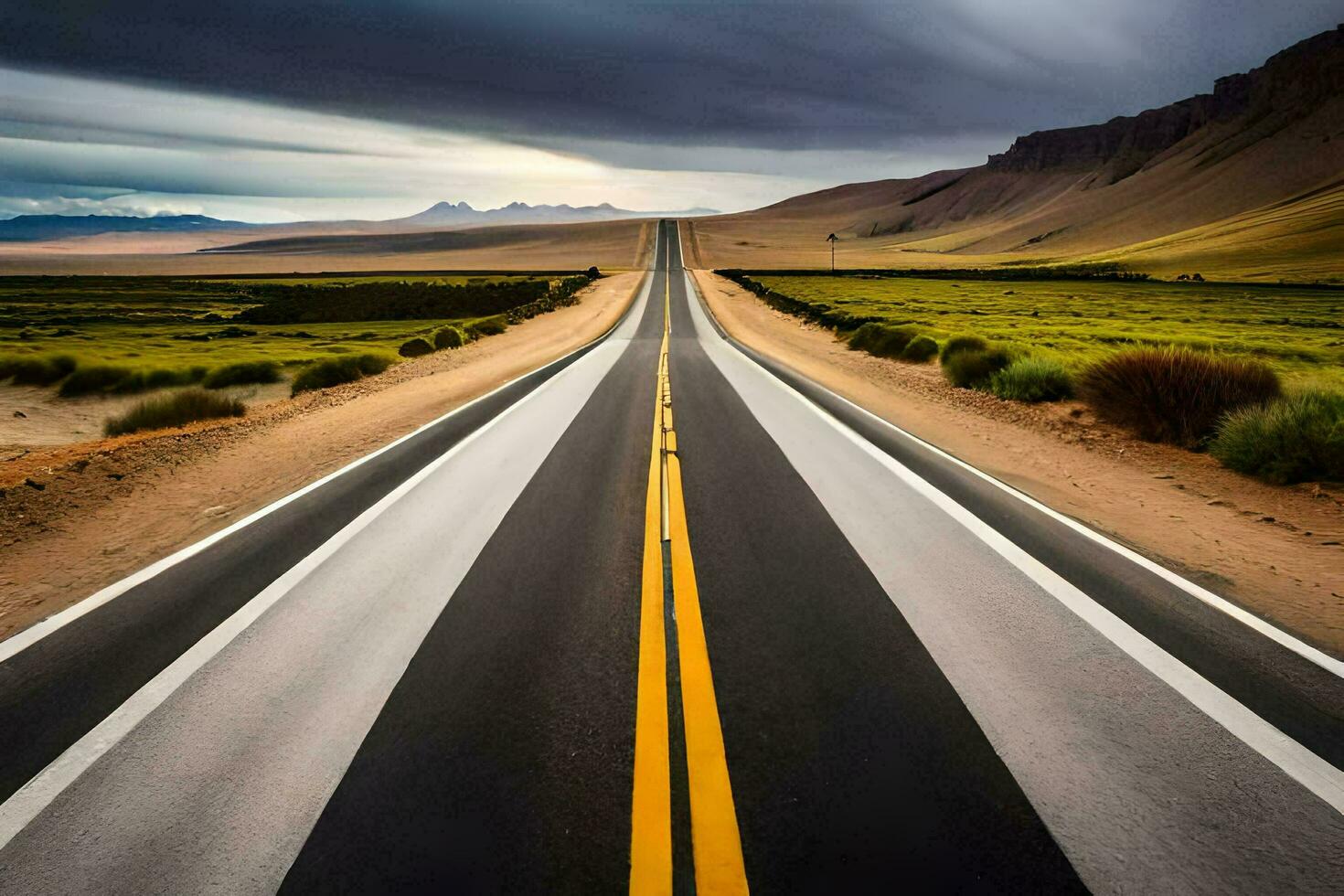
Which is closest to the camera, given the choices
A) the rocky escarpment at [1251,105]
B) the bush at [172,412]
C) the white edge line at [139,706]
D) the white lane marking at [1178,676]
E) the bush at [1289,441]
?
the white edge line at [139,706]

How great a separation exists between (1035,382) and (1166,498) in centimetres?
606

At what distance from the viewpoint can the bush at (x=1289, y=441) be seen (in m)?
7.29

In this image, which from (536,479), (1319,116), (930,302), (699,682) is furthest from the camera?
(1319,116)

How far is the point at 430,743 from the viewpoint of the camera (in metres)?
3.06

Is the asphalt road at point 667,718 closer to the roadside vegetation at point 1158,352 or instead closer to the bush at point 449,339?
the roadside vegetation at point 1158,352

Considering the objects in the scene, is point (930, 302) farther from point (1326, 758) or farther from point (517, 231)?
point (517, 231)

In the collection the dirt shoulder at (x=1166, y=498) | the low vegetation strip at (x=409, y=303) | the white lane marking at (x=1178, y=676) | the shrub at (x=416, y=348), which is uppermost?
the low vegetation strip at (x=409, y=303)

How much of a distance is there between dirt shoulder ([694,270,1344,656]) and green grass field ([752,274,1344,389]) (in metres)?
3.54

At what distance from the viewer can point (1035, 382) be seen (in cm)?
1262

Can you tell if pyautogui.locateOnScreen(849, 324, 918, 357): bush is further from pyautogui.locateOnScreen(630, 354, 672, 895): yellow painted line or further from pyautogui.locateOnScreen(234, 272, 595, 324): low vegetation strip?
pyautogui.locateOnScreen(234, 272, 595, 324): low vegetation strip

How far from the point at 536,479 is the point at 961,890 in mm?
5933

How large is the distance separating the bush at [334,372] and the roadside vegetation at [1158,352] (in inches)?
617

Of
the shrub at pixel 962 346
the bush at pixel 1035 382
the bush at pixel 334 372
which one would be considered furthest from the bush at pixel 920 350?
the bush at pixel 334 372

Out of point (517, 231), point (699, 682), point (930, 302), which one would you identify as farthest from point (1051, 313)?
point (517, 231)
